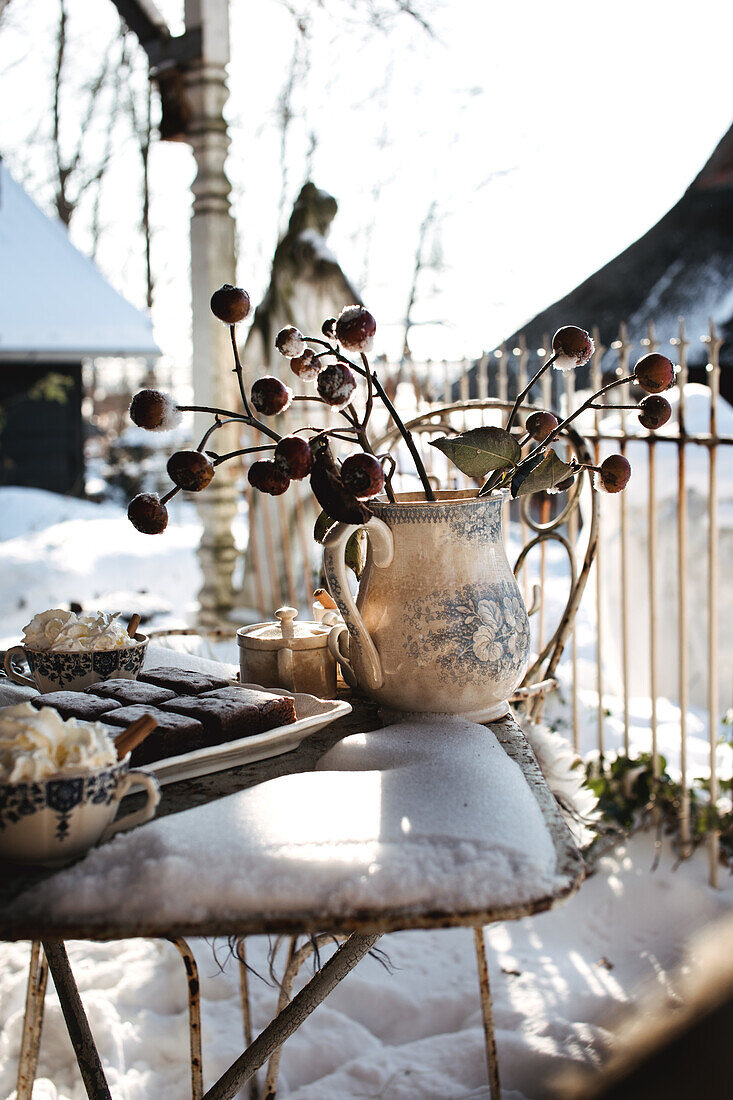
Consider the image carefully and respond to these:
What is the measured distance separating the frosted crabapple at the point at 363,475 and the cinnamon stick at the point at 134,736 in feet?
1.16

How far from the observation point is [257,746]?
3.59 ft

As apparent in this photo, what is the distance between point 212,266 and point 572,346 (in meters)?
3.55

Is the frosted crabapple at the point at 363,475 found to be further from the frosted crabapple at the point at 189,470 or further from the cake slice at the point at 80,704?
the cake slice at the point at 80,704

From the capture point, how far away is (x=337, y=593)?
3.86ft

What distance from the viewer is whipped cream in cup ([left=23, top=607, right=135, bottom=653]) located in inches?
50.1

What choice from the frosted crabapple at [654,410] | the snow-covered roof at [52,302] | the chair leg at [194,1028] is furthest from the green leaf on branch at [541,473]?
the snow-covered roof at [52,302]

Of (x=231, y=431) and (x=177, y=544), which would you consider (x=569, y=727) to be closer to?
(x=231, y=431)

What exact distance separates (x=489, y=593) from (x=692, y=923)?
6.18 feet

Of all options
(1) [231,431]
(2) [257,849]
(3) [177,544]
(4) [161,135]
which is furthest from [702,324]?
(3) [177,544]

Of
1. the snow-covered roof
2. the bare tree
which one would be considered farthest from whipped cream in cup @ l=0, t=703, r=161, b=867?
the bare tree

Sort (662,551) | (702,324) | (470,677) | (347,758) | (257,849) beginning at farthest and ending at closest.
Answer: (702,324), (662,551), (470,677), (347,758), (257,849)

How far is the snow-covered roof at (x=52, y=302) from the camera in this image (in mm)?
6348

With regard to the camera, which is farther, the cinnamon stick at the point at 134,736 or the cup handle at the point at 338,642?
the cup handle at the point at 338,642

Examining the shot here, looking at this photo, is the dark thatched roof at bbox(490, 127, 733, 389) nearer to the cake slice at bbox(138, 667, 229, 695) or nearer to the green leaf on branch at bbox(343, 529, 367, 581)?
the green leaf on branch at bbox(343, 529, 367, 581)
